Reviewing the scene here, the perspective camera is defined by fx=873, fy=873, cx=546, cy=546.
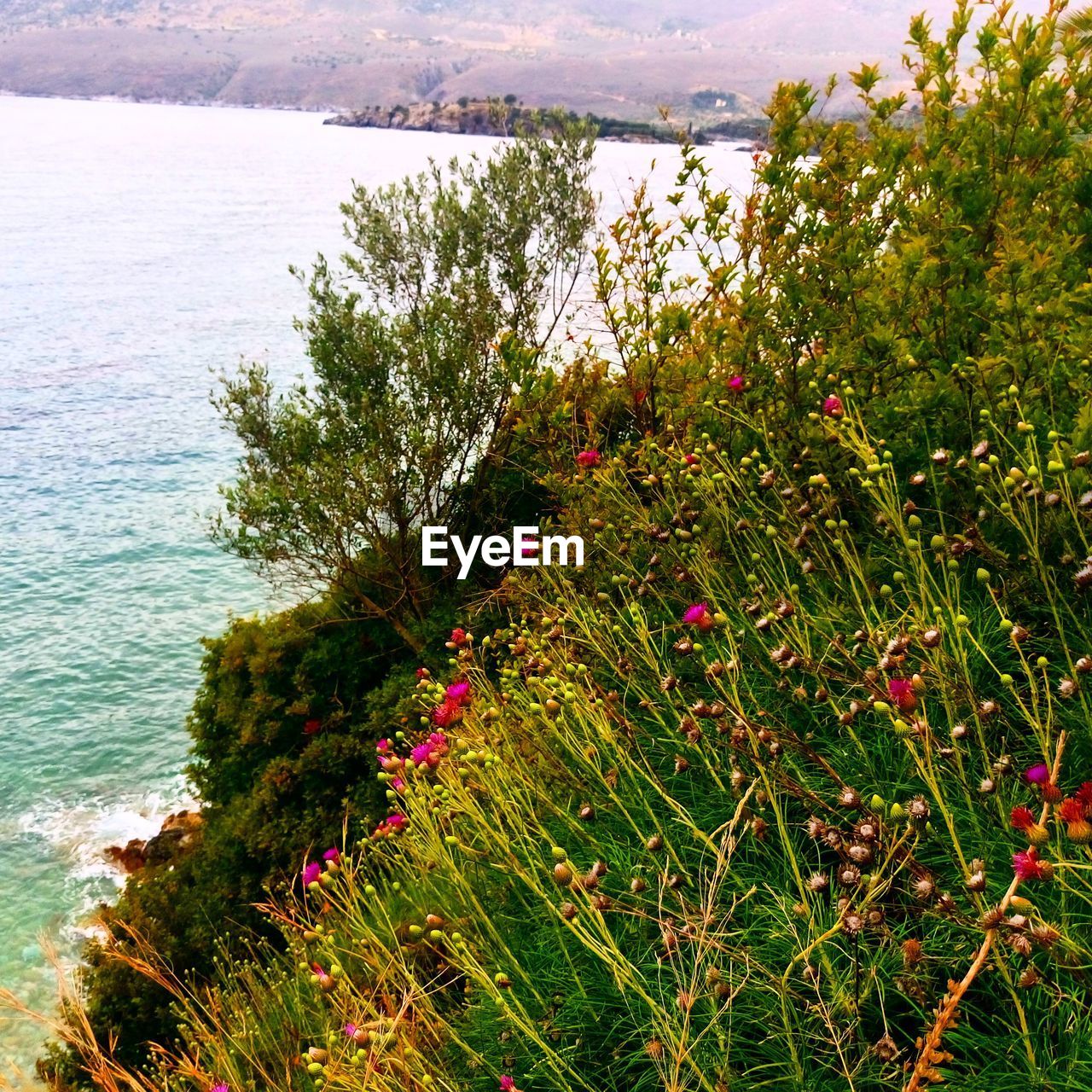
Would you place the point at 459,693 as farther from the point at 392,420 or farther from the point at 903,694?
the point at 392,420

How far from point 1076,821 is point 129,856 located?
48.1ft

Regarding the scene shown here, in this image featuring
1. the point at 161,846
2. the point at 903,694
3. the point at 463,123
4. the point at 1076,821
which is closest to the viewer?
the point at 1076,821

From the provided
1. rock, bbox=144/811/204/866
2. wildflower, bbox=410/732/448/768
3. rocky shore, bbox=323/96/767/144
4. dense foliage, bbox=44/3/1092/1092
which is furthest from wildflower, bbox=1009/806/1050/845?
rocky shore, bbox=323/96/767/144

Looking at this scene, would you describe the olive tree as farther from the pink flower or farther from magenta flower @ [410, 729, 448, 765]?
magenta flower @ [410, 729, 448, 765]

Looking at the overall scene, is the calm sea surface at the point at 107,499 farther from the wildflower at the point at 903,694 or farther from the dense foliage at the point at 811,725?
the wildflower at the point at 903,694

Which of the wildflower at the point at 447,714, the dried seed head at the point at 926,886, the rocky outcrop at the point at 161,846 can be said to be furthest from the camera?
the rocky outcrop at the point at 161,846

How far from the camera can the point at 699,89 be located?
16012 cm

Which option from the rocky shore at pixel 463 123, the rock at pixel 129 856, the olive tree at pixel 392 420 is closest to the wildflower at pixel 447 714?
the olive tree at pixel 392 420

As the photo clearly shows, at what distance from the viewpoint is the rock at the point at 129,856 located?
44.0 feet

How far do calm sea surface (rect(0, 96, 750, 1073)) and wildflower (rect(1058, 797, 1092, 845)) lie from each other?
6340mm

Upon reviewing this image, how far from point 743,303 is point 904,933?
4.21m

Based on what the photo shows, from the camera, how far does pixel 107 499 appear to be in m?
27.5

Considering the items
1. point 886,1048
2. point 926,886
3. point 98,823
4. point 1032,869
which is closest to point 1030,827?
point 1032,869

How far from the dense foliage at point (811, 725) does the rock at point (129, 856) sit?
9.28m
